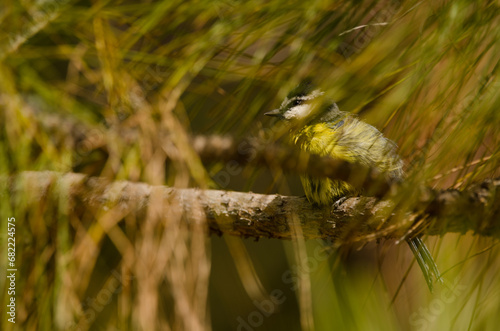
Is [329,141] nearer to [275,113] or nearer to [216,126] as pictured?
[275,113]

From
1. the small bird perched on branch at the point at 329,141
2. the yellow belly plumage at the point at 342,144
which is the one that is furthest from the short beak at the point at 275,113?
the yellow belly plumage at the point at 342,144

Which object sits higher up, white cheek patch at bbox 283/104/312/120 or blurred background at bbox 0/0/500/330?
white cheek patch at bbox 283/104/312/120

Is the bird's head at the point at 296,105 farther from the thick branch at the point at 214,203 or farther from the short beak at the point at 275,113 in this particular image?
the thick branch at the point at 214,203

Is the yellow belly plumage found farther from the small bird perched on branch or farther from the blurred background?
the blurred background

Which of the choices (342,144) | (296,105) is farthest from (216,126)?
(342,144)

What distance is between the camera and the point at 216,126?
41.4 inches

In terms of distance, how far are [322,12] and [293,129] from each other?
6.7 inches

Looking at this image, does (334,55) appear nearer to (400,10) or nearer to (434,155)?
(400,10)

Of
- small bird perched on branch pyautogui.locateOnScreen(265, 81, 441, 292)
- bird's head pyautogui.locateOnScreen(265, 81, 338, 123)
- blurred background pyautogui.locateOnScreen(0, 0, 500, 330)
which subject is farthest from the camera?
small bird perched on branch pyautogui.locateOnScreen(265, 81, 441, 292)

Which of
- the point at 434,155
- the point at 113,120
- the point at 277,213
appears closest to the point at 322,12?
the point at 434,155

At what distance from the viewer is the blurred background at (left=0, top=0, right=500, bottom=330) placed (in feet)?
2.18

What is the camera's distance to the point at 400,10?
2.47ft

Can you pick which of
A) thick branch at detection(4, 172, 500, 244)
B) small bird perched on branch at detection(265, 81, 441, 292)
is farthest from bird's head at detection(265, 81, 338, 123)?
thick branch at detection(4, 172, 500, 244)

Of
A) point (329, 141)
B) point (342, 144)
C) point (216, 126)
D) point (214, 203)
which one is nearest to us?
point (216, 126)
